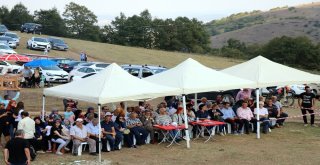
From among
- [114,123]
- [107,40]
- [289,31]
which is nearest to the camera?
[114,123]

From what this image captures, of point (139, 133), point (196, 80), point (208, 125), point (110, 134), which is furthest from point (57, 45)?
point (110, 134)

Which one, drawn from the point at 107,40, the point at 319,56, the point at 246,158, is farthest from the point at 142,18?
the point at 246,158

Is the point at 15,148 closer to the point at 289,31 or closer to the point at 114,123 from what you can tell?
the point at 114,123

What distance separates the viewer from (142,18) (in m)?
92.1

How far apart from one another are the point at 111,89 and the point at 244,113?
5.73 metres

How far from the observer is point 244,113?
16703 mm

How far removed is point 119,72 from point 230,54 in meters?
68.0

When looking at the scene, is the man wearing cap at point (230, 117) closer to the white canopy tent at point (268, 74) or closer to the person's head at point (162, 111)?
the white canopy tent at point (268, 74)

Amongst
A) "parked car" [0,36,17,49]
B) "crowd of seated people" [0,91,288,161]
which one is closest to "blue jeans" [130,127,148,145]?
"crowd of seated people" [0,91,288,161]

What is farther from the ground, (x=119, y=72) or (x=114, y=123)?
(x=119, y=72)

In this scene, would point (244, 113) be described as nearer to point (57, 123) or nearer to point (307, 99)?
point (307, 99)

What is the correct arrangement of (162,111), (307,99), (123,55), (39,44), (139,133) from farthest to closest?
(123,55), (39,44), (307,99), (162,111), (139,133)

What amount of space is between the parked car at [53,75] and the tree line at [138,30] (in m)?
56.2

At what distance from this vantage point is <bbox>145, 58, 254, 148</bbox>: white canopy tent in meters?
14.7
